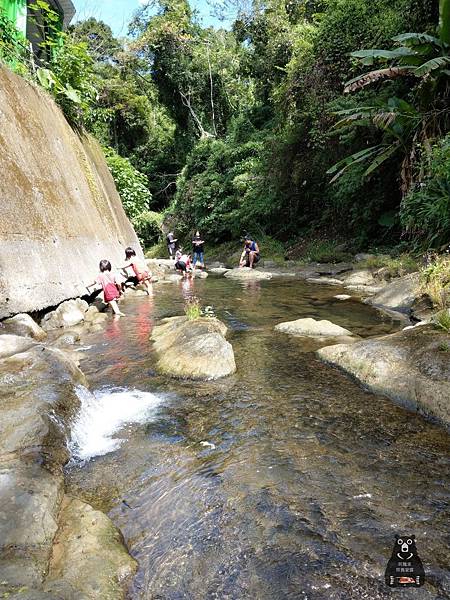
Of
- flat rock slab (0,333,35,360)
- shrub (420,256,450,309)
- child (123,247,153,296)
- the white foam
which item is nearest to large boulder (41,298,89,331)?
flat rock slab (0,333,35,360)

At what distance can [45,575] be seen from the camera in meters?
2.31

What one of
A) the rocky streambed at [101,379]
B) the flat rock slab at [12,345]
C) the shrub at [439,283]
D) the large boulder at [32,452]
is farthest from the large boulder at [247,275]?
the large boulder at [32,452]

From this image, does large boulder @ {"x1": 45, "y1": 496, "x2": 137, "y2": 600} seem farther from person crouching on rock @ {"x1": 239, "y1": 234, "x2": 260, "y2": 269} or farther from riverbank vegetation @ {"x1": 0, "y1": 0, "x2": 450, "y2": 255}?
person crouching on rock @ {"x1": 239, "y1": 234, "x2": 260, "y2": 269}

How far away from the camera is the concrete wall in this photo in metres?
7.53

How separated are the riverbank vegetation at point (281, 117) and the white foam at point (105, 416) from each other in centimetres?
815

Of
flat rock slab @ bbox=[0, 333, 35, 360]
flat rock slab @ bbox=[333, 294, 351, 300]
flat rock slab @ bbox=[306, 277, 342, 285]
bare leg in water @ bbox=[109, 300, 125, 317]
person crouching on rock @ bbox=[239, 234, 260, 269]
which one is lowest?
flat rock slab @ bbox=[306, 277, 342, 285]

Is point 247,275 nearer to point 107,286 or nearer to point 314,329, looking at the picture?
point 107,286

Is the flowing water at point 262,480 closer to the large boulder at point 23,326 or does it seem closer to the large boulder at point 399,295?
the large boulder at point 23,326

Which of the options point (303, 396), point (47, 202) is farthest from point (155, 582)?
point (47, 202)

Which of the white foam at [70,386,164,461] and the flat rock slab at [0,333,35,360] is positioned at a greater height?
the flat rock slab at [0,333,35,360]

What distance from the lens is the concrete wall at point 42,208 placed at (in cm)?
753

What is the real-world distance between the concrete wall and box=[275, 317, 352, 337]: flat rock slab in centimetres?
462

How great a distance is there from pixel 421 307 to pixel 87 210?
8.91 meters


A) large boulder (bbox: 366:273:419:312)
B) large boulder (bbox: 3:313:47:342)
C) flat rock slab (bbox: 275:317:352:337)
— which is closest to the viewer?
large boulder (bbox: 3:313:47:342)
